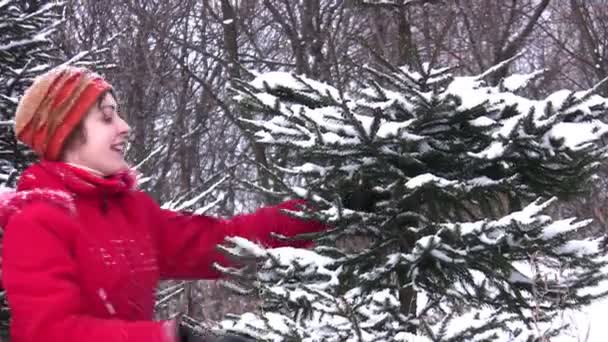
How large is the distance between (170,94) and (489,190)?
665 inches

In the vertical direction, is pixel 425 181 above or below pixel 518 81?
below

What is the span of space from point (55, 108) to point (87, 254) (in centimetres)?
45

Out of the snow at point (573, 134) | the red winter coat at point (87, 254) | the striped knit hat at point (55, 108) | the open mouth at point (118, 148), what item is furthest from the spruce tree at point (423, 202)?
the striped knit hat at point (55, 108)

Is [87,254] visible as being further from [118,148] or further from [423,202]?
[423,202]

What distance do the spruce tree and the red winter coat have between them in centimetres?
32

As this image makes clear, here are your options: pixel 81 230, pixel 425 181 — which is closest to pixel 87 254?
pixel 81 230

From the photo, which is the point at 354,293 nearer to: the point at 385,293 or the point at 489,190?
the point at 385,293

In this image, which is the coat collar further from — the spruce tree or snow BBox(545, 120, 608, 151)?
snow BBox(545, 120, 608, 151)

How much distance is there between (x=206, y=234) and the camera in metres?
2.68

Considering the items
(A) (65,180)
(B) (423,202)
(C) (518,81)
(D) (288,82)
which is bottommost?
(B) (423,202)

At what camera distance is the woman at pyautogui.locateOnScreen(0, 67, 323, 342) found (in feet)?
6.07

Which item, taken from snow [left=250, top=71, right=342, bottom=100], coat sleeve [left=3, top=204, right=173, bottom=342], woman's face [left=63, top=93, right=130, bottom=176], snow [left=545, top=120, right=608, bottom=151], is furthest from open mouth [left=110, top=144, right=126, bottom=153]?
snow [left=545, top=120, right=608, bottom=151]

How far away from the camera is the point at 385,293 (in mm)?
3041

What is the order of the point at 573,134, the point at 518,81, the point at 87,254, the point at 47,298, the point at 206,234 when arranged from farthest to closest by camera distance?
1. the point at 518,81
2. the point at 573,134
3. the point at 206,234
4. the point at 87,254
5. the point at 47,298
